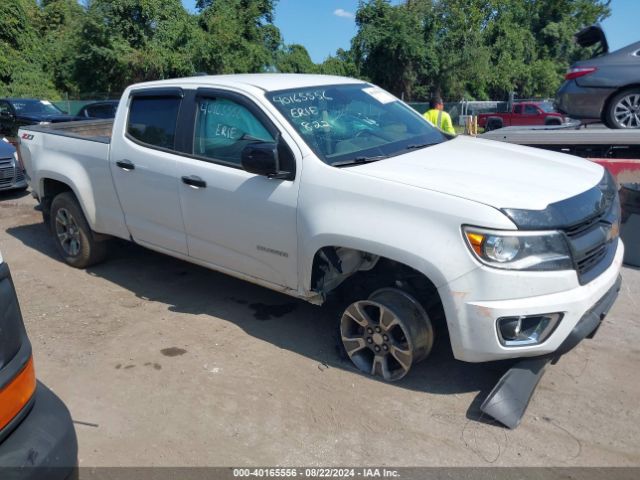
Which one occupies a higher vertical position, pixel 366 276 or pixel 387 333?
pixel 366 276

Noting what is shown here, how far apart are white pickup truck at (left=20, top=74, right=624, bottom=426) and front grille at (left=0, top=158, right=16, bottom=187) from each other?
479cm

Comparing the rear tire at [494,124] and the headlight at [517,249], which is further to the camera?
the rear tire at [494,124]

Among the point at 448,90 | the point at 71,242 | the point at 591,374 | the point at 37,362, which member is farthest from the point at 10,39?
the point at 591,374

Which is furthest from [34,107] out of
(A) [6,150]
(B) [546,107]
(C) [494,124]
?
(B) [546,107]

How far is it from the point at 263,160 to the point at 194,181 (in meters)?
0.83

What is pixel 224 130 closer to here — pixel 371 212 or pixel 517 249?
pixel 371 212

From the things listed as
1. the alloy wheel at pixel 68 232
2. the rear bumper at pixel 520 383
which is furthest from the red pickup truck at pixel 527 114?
the rear bumper at pixel 520 383

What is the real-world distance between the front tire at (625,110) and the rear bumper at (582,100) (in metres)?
0.11

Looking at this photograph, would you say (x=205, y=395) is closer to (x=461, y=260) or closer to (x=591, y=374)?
(x=461, y=260)

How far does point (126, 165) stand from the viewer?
511 cm

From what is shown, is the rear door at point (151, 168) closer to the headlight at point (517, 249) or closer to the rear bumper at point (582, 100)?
the headlight at point (517, 249)

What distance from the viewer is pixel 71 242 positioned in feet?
20.3

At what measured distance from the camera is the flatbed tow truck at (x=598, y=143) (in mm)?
7043

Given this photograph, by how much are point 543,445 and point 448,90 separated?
36.1m
